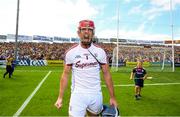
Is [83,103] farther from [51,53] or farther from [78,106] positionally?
[51,53]

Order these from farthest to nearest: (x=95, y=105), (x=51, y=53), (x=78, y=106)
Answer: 1. (x=51, y=53)
2. (x=95, y=105)
3. (x=78, y=106)

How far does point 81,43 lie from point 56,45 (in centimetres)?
6990

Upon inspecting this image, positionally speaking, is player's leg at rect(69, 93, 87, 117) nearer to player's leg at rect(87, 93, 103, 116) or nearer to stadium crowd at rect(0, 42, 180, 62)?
player's leg at rect(87, 93, 103, 116)

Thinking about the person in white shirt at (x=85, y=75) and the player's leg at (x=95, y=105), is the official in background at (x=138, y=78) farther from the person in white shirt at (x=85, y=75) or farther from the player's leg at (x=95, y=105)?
the person in white shirt at (x=85, y=75)

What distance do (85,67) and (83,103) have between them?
2.02 feet

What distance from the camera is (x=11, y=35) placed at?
67.5 m

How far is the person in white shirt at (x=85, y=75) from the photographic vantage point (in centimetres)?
543

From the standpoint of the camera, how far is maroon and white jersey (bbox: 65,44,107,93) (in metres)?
5.50

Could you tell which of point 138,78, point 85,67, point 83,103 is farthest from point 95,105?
point 138,78

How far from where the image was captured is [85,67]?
18.1 feet

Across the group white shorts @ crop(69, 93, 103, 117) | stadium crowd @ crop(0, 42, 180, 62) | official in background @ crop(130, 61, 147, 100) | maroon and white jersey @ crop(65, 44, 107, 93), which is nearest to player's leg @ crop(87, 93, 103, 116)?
white shorts @ crop(69, 93, 103, 117)

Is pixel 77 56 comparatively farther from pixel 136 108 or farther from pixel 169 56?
pixel 169 56

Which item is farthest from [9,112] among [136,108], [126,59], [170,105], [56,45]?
[56,45]

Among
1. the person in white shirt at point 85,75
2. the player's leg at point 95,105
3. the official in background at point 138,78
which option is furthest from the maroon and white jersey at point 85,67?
the official in background at point 138,78
